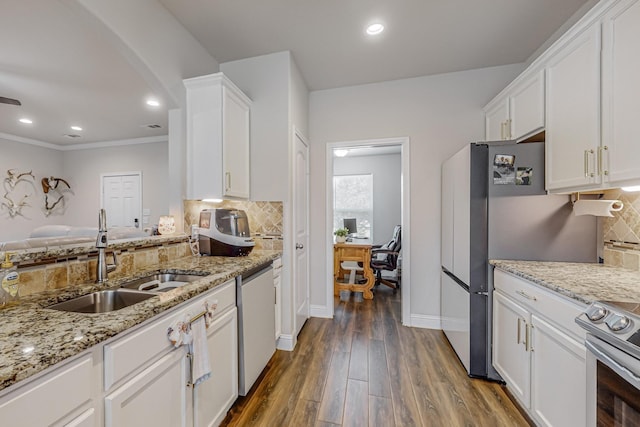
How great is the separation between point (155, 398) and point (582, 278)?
216 centimetres

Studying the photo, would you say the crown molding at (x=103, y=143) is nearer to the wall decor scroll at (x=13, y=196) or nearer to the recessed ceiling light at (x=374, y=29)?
the wall decor scroll at (x=13, y=196)

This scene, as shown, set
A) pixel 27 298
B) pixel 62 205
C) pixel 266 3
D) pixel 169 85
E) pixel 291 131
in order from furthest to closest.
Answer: pixel 62 205 → pixel 291 131 → pixel 169 85 → pixel 266 3 → pixel 27 298

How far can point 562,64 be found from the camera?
171 centimetres

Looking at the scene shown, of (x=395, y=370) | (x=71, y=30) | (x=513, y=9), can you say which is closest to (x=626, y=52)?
(x=513, y=9)

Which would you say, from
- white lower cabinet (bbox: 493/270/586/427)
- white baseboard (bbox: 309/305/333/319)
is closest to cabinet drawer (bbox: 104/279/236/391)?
white lower cabinet (bbox: 493/270/586/427)

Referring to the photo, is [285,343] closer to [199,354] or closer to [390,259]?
[199,354]

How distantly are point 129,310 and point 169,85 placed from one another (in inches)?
69.8

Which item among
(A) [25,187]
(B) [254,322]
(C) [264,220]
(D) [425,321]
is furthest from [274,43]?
(D) [425,321]

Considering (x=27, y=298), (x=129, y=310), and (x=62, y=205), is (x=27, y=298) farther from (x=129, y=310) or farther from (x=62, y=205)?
(x=62, y=205)

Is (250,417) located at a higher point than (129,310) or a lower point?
lower

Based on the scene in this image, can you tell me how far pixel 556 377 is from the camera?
4.32 feet

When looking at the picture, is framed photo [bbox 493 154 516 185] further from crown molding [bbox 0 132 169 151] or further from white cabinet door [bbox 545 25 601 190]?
crown molding [bbox 0 132 169 151]

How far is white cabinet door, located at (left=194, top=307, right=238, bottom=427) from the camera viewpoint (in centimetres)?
132

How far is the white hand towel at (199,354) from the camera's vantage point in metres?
1.21
